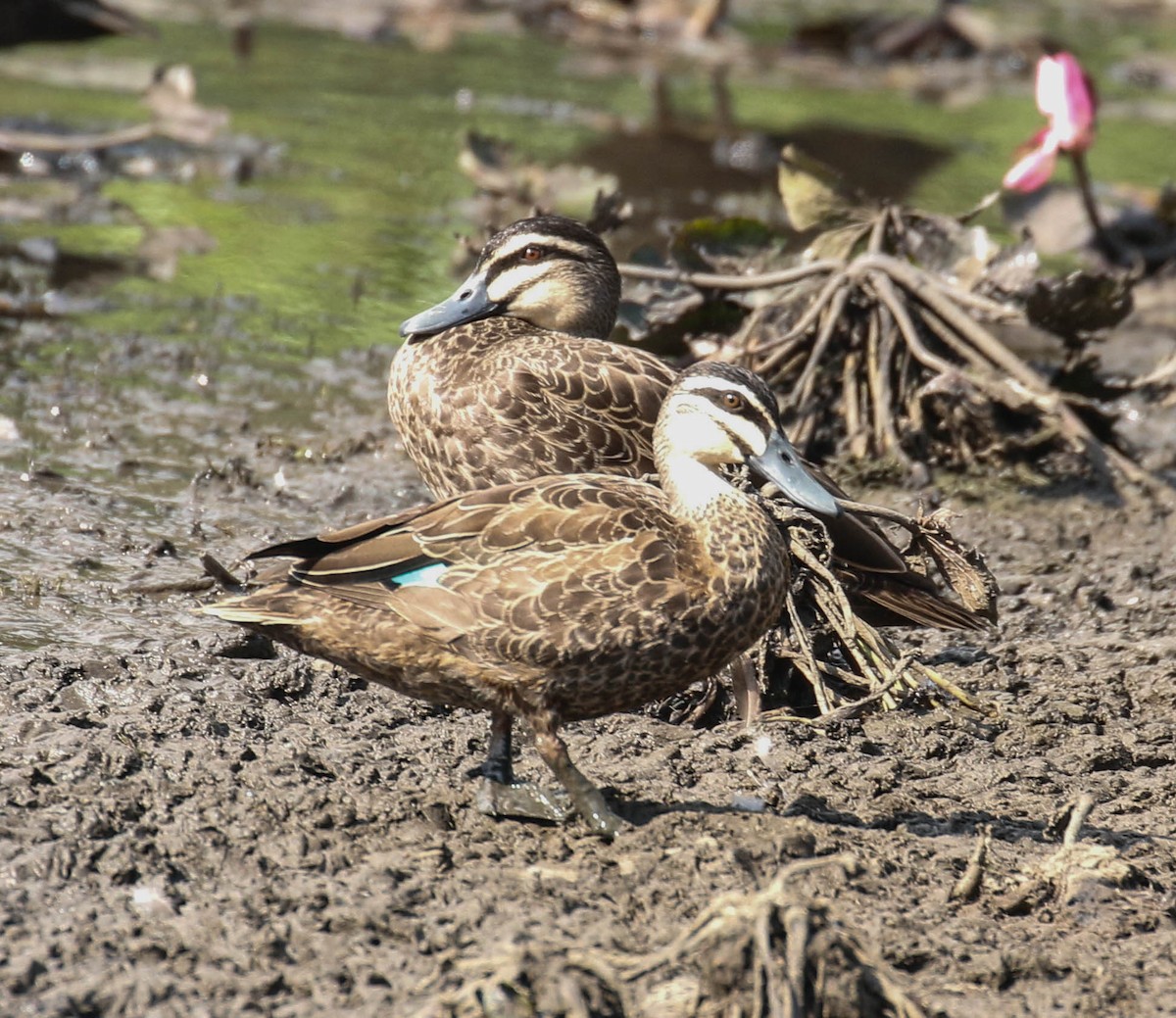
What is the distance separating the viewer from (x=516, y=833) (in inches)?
157

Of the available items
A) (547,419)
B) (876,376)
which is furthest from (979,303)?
(547,419)

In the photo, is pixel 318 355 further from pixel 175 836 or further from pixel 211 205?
pixel 175 836

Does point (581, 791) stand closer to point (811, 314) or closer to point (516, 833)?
point (516, 833)

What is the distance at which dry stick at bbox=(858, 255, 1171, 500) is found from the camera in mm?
6699

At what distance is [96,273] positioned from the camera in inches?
345

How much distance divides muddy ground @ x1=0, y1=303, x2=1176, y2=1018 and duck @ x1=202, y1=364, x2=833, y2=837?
30 cm

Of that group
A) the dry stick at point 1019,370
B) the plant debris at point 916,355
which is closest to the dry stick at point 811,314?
the plant debris at point 916,355

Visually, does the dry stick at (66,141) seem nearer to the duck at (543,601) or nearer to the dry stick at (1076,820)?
the duck at (543,601)

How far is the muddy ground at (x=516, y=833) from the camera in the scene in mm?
3260

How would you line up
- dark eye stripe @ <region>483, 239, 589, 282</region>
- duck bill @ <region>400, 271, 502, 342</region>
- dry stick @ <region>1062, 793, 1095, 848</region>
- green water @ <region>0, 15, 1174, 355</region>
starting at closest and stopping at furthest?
1. dry stick @ <region>1062, 793, 1095, 848</region>
2. duck bill @ <region>400, 271, 502, 342</region>
3. dark eye stripe @ <region>483, 239, 589, 282</region>
4. green water @ <region>0, 15, 1174, 355</region>

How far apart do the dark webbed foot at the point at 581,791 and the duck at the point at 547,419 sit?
4.39 feet

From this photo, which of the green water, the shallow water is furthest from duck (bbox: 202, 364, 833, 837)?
the green water

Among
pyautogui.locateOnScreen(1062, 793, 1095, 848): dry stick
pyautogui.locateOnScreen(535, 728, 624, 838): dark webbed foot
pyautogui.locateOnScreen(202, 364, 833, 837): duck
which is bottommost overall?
pyautogui.locateOnScreen(1062, 793, 1095, 848): dry stick

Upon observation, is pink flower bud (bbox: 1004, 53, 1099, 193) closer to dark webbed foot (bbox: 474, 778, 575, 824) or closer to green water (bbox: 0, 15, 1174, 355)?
green water (bbox: 0, 15, 1174, 355)
